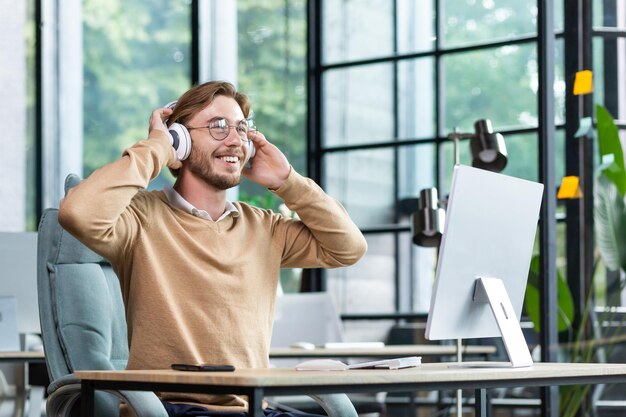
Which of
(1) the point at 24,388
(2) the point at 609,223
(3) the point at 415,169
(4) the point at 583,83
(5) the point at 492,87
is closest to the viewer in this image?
(1) the point at 24,388

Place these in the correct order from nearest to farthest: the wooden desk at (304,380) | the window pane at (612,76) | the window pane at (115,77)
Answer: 1. the wooden desk at (304,380)
2. the window pane at (612,76)
3. the window pane at (115,77)

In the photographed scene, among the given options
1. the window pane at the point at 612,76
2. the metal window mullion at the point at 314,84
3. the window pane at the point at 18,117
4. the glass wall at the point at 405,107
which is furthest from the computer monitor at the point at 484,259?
the window pane at the point at 18,117

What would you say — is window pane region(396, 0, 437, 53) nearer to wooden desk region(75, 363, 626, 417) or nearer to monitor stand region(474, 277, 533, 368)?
monitor stand region(474, 277, 533, 368)

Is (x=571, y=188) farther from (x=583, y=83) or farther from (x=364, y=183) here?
(x=364, y=183)

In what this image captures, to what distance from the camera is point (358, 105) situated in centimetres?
596

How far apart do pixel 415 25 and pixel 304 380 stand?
4.19 metres

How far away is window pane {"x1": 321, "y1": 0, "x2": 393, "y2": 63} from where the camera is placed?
5832 mm

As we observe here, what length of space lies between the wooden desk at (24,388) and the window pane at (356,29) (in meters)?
2.73

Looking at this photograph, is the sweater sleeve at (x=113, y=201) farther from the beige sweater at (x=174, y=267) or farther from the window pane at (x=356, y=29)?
the window pane at (x=356, y=29)

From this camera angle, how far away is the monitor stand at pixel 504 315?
2322 millimetres

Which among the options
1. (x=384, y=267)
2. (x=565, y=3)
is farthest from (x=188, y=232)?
(x=384, y=267)

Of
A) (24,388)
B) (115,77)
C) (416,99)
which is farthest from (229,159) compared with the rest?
(115,77)

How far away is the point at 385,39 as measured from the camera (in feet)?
19.1

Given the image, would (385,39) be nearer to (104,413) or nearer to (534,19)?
(534,19)
